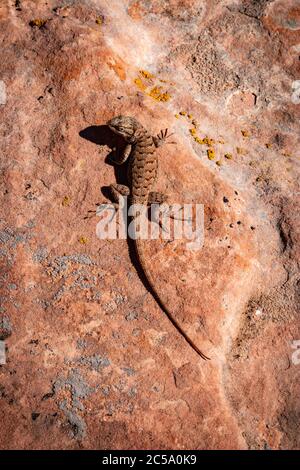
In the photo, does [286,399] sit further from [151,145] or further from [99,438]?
[151,145]

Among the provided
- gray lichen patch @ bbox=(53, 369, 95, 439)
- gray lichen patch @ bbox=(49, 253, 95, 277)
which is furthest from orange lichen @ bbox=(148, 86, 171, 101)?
gray lichen patch @ bbox=(53, 369, 95, 439)

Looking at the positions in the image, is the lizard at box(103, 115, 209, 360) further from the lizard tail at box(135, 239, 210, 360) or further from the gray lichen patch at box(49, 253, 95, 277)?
the gray lichen patch at box(49, 253, 95, 277)

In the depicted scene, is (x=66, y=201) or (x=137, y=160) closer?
(x=66, y=201)

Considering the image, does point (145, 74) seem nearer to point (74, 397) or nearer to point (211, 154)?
point (211, 154)

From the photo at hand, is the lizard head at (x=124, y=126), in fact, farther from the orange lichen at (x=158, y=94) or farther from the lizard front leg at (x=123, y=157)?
the orange lichen at (x=158, y=94)

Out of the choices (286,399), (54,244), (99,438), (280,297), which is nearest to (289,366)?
(286,399)

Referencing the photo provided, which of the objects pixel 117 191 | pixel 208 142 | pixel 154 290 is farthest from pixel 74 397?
pixel 208 142

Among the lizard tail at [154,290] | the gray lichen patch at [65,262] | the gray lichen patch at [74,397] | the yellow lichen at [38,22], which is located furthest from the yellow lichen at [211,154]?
the gray lichen patch at [74,397]
